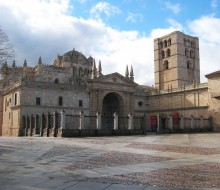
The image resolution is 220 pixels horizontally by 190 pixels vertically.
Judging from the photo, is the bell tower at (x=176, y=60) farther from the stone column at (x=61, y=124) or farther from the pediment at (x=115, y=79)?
the stone column at (x=61, y=124)

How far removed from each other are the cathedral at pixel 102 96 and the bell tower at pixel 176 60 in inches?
9.9

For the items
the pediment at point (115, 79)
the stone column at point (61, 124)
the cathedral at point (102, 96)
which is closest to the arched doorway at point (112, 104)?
the cathedral at point (102, 96)

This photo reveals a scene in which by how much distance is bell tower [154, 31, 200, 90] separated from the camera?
Result: 74.9 metres

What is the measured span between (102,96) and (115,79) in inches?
169

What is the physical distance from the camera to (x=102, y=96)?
177ft

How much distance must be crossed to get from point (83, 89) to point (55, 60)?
26.6m

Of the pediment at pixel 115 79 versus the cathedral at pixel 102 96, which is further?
the pediment at pixel 115 79

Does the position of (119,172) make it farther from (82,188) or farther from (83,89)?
(83,89)

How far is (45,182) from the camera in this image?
7.10 meters

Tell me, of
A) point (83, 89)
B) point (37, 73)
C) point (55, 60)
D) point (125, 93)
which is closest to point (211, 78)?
point (125, 93)

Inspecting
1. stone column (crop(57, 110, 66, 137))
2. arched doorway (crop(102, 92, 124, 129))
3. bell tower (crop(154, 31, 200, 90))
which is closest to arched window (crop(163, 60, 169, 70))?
bell tower (crop(154, 31, 200, 90))

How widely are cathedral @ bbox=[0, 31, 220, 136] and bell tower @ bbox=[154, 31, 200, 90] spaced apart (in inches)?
9.9

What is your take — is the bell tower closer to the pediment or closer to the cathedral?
the cathedral

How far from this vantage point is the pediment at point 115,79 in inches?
2135
